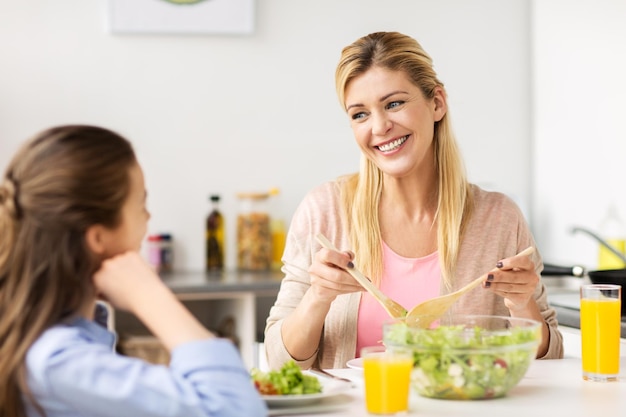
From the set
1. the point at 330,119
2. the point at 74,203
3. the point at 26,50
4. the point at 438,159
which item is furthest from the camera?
the point at 330,119

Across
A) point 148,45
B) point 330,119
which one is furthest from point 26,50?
point 330,119

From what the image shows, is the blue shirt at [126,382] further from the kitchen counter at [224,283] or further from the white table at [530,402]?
the kitchen counter at [224,283]

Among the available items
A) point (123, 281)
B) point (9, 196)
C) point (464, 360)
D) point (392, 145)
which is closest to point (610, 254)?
point (392, 145)

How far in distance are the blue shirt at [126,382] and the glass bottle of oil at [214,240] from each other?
2.37m

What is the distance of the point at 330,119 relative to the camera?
144 inches

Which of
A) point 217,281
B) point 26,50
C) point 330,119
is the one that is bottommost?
point 217,281

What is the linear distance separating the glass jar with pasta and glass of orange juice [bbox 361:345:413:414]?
220 cm

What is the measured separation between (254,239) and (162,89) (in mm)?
674

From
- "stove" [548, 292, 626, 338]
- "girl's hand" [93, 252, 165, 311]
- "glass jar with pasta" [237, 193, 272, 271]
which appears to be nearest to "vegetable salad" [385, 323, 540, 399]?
"girl's hand" [93, 252, 165, 311]

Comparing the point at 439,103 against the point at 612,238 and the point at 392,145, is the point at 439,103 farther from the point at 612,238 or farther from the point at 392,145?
the point at 612,238

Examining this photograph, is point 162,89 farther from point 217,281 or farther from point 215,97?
point 217,281

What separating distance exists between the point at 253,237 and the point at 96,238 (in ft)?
7.69

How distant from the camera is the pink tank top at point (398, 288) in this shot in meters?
Answer: 2.05

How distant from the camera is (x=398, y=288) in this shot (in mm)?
2080
